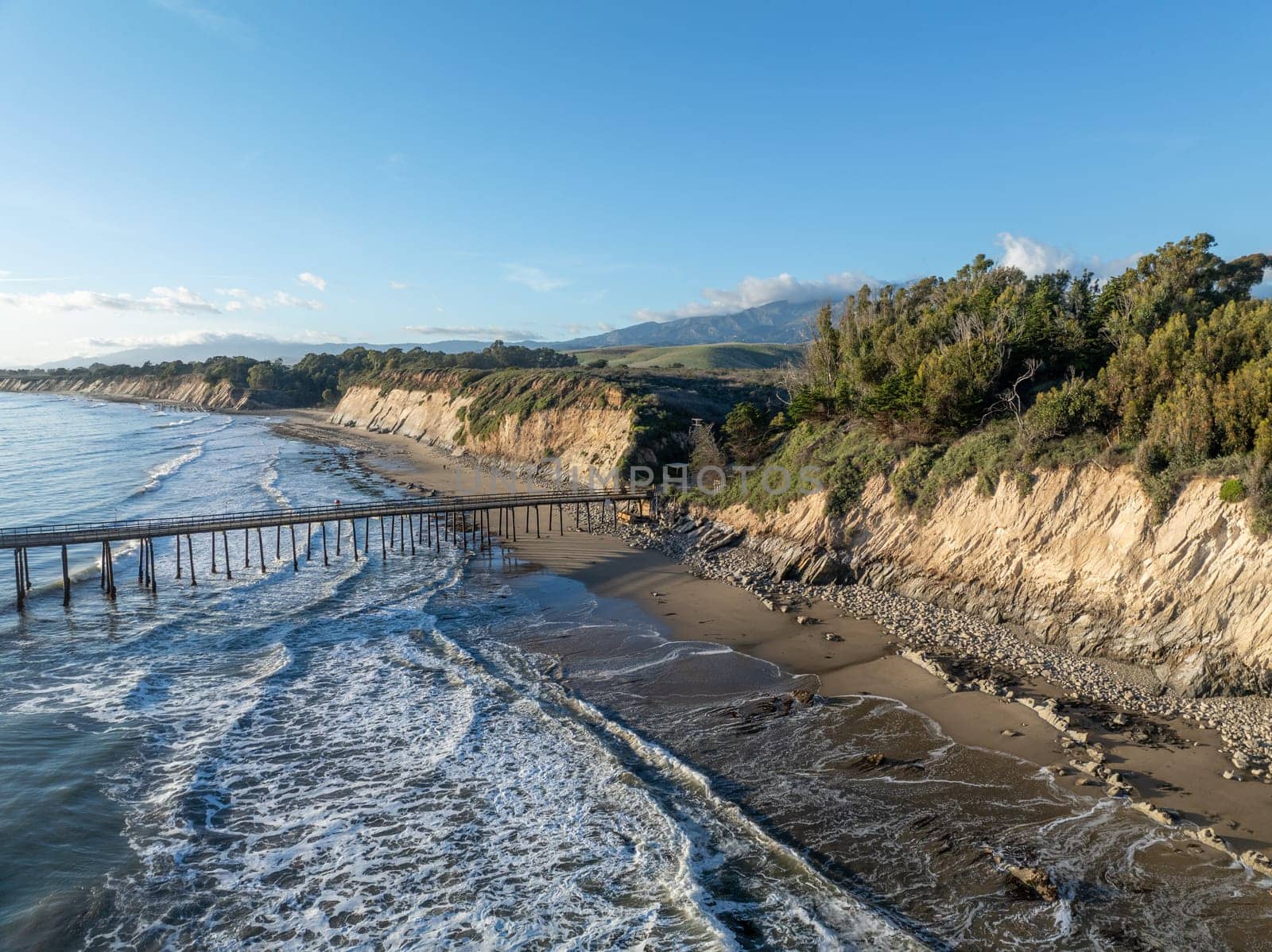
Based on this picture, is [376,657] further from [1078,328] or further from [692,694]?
[1078,328]

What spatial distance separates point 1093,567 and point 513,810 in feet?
61.7

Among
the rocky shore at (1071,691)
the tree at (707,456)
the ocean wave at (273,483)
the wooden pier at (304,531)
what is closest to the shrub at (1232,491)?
the rocky shore at (1071,691)

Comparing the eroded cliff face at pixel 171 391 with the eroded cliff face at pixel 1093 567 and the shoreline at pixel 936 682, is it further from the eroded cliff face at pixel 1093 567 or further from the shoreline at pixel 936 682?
the eroded cliff face at pixel 1093 567

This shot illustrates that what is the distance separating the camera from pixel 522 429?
62.0m

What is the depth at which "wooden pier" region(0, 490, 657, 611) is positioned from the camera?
29156mm

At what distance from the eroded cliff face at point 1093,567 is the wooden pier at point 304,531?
15985 millimetres

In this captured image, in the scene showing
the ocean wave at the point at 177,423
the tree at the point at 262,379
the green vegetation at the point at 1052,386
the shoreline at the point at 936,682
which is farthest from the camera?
the tree at the point at 262,379

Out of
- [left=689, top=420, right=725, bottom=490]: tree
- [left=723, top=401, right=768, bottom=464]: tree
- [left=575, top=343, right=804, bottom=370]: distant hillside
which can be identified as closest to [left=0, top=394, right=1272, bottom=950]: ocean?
[left=689, top=420, right=725, bottom=490]: tree

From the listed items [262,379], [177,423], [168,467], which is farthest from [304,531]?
[262,379]

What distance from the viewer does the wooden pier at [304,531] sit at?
1148 inches

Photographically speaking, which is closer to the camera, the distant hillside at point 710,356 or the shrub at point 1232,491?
the shrub at point 1232,491

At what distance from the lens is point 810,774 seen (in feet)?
50.0

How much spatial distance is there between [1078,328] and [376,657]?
99.6 ft

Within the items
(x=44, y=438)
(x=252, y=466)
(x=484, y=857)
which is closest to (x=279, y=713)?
(x=484, y=857)
